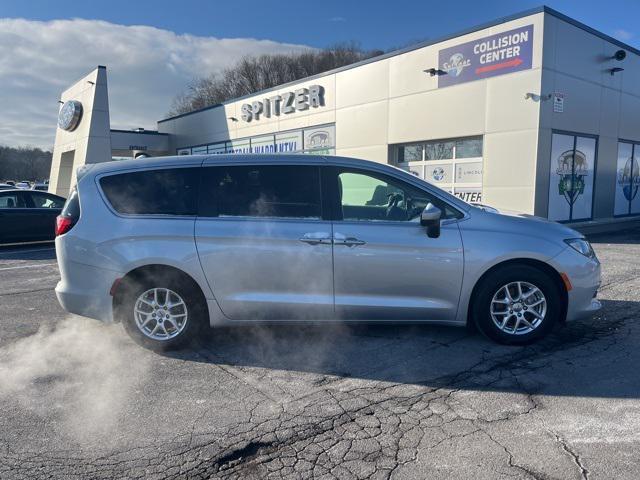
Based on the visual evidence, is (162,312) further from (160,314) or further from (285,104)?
(285,104)

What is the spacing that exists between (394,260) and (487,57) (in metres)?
11.1

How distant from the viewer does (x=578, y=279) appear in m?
4.54

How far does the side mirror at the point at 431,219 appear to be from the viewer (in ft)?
14.1

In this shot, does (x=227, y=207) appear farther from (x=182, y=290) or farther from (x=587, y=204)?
(x=587, y=204)

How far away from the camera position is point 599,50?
46.4 feet

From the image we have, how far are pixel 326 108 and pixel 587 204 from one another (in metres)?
9.63

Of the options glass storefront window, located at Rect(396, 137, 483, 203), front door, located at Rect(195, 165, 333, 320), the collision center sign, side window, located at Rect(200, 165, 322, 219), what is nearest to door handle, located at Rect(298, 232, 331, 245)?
front door, located at Rect(195, 165, 333, 320)

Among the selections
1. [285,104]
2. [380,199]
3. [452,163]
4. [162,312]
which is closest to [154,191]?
[162,312]

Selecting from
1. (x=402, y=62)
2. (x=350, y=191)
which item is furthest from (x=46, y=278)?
(x=402, y=62)

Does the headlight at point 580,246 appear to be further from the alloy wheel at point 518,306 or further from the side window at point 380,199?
the side window at point 380,199

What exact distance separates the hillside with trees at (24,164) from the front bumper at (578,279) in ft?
284

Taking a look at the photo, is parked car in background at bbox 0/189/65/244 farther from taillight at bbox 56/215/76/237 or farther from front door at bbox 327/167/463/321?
front door at bbox 327/167/463/321


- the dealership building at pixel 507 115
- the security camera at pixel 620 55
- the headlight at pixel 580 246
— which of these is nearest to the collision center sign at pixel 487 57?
the dealership building at pixel 507 115

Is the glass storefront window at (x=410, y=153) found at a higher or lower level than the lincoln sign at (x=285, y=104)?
lower
